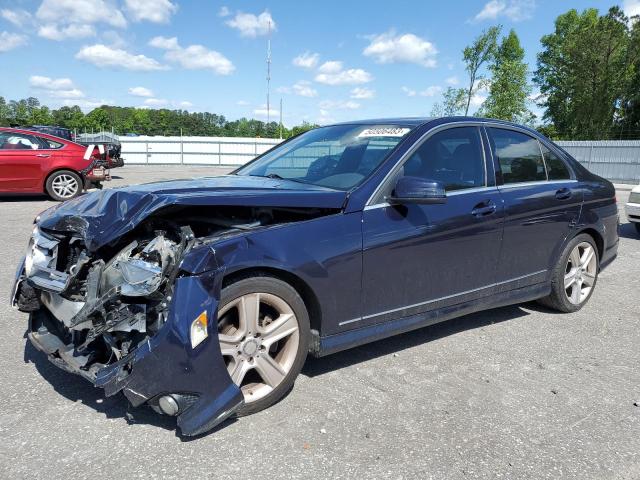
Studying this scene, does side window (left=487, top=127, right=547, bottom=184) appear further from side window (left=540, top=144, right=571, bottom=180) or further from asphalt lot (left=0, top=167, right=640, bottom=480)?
asphalt lot (left=0, top=167, right=640, bottom=480)

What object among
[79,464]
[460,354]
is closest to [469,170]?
[460,354]

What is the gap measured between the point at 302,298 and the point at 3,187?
10.4 meters

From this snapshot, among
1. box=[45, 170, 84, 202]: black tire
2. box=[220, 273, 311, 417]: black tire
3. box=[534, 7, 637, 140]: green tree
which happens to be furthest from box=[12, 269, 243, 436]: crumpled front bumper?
box=[534, 7, 637, 140]: green tree

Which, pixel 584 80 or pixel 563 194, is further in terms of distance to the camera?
pixel 584 80

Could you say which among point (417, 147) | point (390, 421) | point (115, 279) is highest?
point (417, 147)

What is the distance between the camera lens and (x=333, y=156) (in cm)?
390

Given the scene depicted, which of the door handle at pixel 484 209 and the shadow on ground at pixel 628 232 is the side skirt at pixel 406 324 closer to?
→ the door handle at pixel 484 209

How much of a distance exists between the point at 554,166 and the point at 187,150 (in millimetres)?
25976

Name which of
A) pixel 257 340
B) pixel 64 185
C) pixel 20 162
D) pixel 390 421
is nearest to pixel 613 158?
pixel 64 185

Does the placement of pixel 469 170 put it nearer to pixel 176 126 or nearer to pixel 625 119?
pixel 625 119

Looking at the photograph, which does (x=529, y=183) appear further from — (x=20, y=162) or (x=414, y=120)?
(x=20, y=162)

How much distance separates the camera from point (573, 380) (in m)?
3.48

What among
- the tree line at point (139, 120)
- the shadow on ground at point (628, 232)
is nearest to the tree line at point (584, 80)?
the shadow on ground at point (628, 232)

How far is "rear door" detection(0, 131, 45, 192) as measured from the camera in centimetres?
1091
